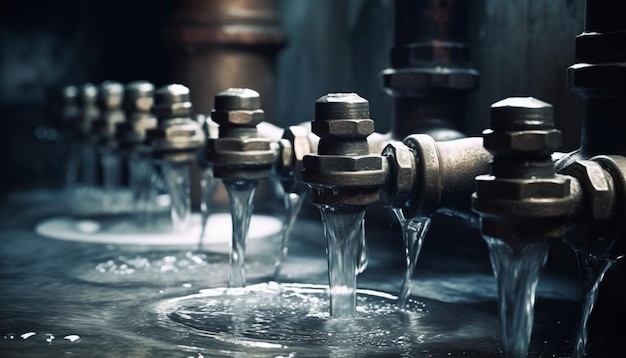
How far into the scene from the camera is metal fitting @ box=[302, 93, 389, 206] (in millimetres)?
1263

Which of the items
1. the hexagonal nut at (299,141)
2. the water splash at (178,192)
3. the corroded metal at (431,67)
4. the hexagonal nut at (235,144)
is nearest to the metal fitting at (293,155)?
the hexagonal nut at (299,141)

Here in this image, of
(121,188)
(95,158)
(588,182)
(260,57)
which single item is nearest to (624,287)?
(588,182)

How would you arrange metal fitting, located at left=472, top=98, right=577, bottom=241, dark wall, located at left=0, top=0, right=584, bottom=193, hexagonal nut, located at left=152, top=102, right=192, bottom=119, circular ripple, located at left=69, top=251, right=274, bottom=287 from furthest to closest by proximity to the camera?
hexagonal nut, located at left=152, top=102, right=192, bottom=119 < dark wall, located at left=0, top=0, right=584, bottom=193 < circular ripple, located at left=69, top=251, right=274, bottom=287 < metal fitting, located at left=472, top=98, right=577, bottom=241

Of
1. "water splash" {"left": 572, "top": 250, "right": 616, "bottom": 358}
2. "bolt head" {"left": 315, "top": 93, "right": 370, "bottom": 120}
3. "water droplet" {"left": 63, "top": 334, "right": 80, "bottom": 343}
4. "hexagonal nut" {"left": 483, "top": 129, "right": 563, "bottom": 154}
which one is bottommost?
"water droplet" {"left": 63, "top": 334, "right": 80, "bottom": 343}

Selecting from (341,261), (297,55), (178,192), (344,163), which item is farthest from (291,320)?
(297,55)

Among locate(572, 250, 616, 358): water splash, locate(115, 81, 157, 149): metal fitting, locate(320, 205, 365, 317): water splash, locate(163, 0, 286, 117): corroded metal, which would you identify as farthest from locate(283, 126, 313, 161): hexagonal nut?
locate(163, 0, 286, 117): corroded metal

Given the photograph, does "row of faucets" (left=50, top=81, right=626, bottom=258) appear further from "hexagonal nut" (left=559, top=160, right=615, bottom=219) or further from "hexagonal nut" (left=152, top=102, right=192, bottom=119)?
"hexagonal nut" (left=152, top=102, right=192, bottom=119)

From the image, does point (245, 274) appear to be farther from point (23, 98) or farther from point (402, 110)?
point (23, 98)

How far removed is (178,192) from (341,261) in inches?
35.6

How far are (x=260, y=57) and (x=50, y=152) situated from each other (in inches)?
47.9

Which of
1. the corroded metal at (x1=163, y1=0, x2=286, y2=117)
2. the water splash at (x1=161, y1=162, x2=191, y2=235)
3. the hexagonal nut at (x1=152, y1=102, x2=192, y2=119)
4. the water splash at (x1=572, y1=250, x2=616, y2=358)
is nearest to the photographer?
the water splash at (x1=572, y1=250, x2=616, y2=358)

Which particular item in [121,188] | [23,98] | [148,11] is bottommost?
[121,188]

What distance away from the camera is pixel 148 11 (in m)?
3.49

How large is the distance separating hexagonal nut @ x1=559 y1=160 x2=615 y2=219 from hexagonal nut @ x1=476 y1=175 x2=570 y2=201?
0.06 metres
